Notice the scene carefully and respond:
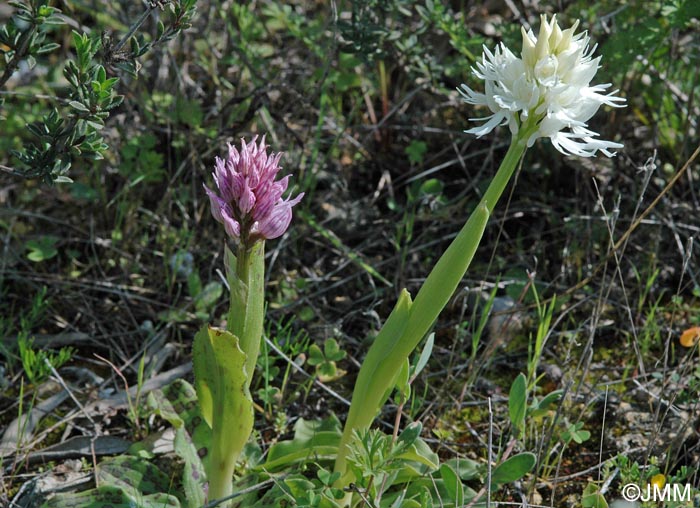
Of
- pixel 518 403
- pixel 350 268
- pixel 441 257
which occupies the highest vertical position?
pixel 441 257

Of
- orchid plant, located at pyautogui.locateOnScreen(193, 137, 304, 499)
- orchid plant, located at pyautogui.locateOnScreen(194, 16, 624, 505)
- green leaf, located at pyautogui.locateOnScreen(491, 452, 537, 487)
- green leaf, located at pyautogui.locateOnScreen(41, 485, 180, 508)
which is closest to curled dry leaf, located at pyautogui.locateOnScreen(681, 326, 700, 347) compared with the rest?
green leaf, located at pyautogui.locateOnScreen(491, 452, 537, 487)

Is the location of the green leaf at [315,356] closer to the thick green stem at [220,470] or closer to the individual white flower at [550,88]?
the thick green stem at [220,470]

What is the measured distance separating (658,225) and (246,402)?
75.9 inches

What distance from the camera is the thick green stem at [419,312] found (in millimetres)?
1702

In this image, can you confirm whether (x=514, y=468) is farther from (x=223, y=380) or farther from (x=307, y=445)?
(x=223, y=380)

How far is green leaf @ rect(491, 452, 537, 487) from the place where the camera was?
1974 millimetres

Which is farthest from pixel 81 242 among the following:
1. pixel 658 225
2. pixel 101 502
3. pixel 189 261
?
pixel 658 225

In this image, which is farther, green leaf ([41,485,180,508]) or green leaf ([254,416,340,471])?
green leaf ([254,416,340,471])

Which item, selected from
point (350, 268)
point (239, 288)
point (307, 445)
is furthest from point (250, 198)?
point (350, 268)

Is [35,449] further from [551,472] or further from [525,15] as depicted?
[525,15]

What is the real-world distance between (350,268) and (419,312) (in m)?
1.38

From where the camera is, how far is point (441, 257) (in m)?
1.77

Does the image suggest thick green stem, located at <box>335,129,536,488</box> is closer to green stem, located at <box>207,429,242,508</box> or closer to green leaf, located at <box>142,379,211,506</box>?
green stem, located at <box>207,429,242,508</box>

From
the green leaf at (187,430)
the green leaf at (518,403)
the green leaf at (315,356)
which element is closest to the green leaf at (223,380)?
the green leaf at (187,430)
